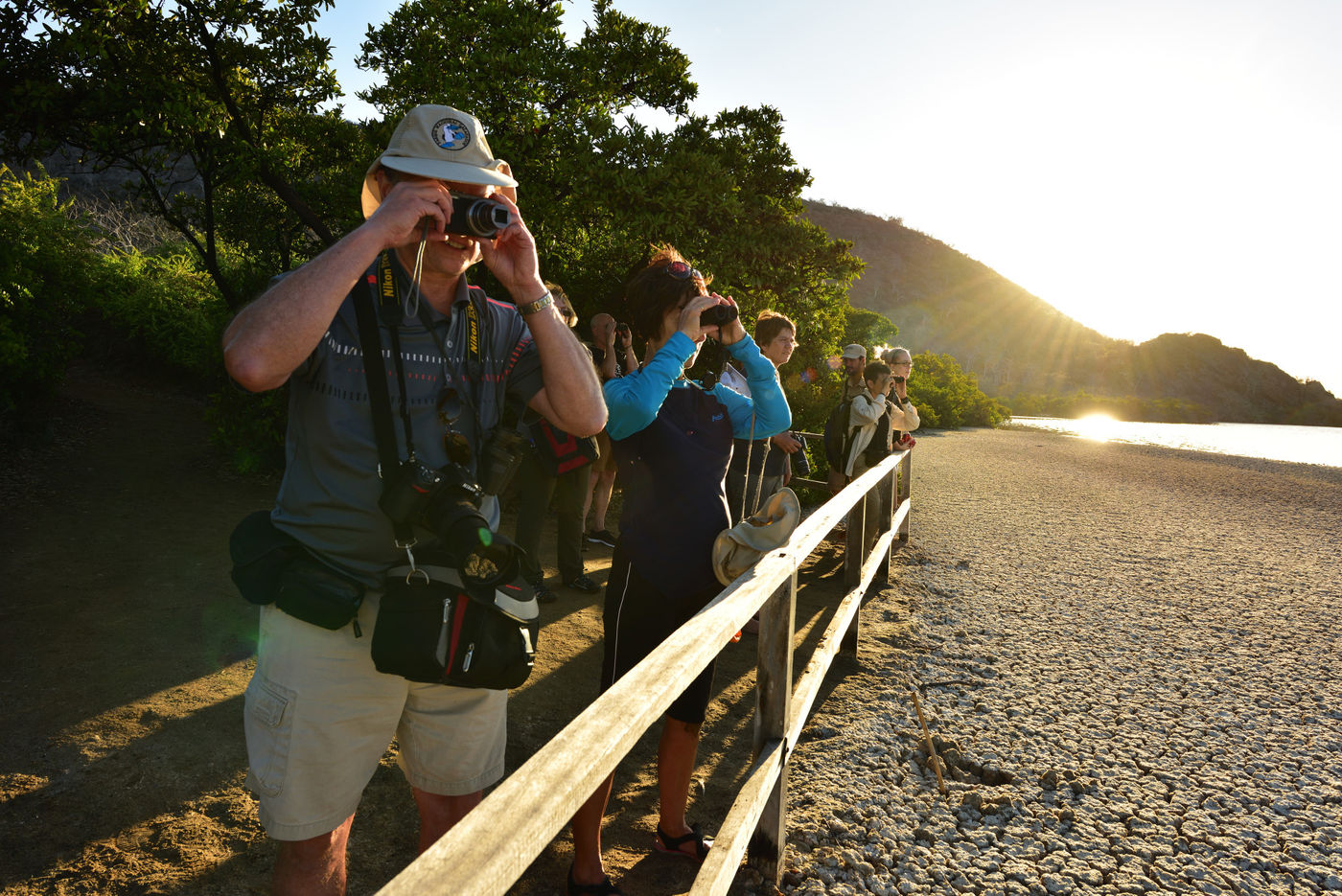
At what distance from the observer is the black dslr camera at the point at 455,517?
134cm

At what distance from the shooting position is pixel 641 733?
3.93 ft

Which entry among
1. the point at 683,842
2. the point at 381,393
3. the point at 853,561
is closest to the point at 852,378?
the point at 853,561

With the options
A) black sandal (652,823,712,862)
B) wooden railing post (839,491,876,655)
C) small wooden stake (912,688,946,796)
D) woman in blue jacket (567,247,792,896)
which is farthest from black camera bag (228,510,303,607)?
wooden railing post (839,491,876,655)

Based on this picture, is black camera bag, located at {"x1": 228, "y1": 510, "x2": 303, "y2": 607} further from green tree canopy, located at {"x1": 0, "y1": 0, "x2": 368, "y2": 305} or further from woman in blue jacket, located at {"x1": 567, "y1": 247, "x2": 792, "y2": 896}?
green tree canopy, located at {"x1": 0, "y1": 0, "x2": 368, "y2": 305}

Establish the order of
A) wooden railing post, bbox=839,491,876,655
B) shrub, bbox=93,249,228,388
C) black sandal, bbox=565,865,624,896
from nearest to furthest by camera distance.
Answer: black sandal, bbox=565,865,624,896
wooden railing post, bbox=839,491,876,655
shrub, bbox=93,249,228,388

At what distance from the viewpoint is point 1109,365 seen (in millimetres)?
80438

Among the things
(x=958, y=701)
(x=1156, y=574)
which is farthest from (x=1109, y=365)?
(x=958, y=701)

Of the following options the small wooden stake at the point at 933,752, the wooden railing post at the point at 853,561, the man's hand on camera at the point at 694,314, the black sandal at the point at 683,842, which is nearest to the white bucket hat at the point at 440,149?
the man's hand on camera at the point at 694,314

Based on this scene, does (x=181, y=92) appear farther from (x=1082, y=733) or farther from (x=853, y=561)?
(x=1082, y=733)

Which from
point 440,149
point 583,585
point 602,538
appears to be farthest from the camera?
point 602,538

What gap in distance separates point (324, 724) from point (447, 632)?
1.00ft

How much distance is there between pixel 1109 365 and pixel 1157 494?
3032 inches

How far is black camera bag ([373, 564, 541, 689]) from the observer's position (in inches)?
52.9

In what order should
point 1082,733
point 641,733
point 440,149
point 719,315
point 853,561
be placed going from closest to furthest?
point 641,733 < point 440,149 < point 719,315 < point 1082,733 < point 853,561
